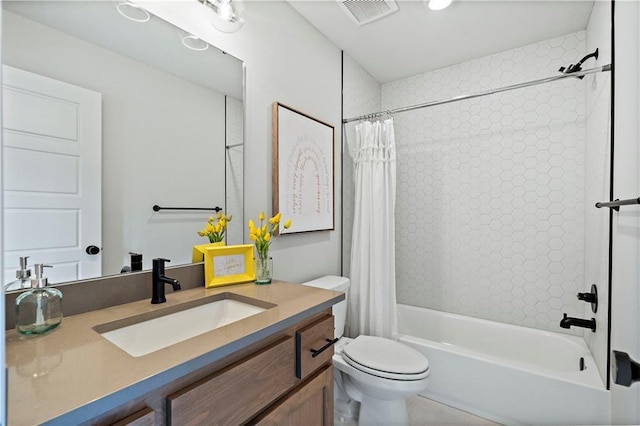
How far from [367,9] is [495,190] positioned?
162 cm

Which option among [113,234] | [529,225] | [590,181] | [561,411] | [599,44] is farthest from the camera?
[529,225]

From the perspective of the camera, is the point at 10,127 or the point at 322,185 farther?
the point at 322,185

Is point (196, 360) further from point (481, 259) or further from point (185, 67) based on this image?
point (481, 259)

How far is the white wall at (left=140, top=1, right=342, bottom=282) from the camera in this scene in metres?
1.50

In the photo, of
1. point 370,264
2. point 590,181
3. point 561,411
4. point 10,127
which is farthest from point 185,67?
point 561,411

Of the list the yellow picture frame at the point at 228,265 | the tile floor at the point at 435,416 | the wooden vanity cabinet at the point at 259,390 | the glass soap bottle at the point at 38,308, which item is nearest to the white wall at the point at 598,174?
the tile floor at the point at 435,416

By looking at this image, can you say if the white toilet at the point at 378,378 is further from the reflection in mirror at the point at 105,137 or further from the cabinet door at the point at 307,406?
the reflection in mirror at the point at 105,137

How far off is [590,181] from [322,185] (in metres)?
1.69

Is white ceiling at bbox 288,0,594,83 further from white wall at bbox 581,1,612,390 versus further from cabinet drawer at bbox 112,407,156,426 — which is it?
cabinet drawer at bbox 112,407,156,426

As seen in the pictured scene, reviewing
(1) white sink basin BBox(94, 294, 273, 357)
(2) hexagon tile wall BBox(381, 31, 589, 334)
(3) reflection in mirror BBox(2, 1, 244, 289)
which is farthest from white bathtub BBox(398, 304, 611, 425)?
(3) reflection in mirror BBox(2, 1, 244, 289)

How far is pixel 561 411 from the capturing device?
1.58 meters

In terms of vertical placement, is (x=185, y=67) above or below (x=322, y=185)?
above

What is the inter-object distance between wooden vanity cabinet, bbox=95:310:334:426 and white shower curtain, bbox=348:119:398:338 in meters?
0.99

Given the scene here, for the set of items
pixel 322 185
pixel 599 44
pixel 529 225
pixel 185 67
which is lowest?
pixel 529 225
